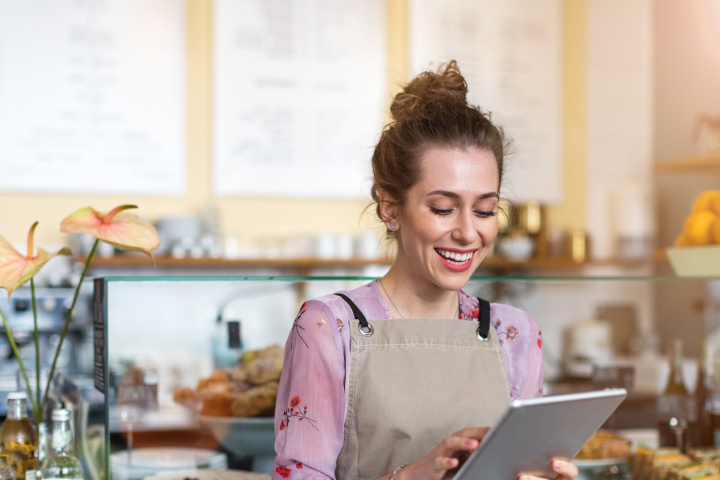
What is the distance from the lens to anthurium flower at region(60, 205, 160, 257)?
1.09 metres

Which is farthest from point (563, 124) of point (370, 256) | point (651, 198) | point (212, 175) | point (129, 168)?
point (129, 168)

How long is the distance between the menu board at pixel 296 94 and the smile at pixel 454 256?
2.10m

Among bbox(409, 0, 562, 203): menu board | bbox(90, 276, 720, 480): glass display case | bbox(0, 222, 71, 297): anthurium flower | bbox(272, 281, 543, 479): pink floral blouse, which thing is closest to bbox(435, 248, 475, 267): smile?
bbox(272, 281, 543, 479): pink floral blouse

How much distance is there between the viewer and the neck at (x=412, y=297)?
1185 mm

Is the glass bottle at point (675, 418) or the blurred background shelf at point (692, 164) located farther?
the blurred background shelf at point (692, 164)

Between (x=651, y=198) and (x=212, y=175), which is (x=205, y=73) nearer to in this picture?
(x=212, y=175)

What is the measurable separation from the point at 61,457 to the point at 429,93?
74 centimetres

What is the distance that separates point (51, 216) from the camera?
305cm

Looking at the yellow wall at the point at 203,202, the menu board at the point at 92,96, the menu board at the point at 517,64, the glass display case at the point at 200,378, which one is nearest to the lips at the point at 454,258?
the glass display case at the point at 200,378

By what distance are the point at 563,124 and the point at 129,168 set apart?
6.51 feet

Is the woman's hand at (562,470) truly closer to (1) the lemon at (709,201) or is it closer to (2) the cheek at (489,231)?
(2) the cheek at (489,231)

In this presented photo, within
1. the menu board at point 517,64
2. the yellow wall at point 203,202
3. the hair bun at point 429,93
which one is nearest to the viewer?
the hair bun at point 429,93

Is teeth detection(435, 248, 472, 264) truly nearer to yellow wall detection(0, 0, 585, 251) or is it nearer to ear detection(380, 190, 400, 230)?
ear detection(380, 190, 400, 230)

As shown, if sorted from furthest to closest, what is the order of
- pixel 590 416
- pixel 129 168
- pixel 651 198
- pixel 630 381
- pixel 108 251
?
pixel 651 198 → pixel 129 168 → pixel 108 251 → pixel 630 381 → pixel 590 416
